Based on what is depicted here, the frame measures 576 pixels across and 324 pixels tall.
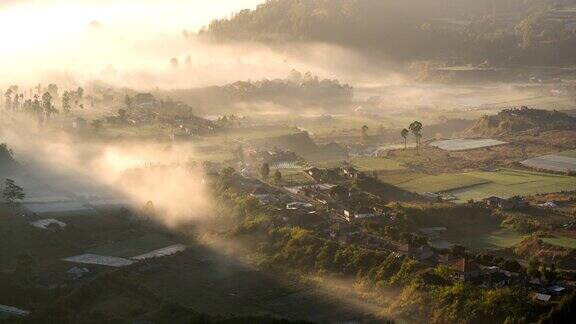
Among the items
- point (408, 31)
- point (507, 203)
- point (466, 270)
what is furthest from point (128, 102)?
point (408, 31)

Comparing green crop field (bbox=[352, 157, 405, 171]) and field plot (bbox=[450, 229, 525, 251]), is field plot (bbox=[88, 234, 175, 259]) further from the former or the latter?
green crop field (bbox=[352, 157, 405, 171])

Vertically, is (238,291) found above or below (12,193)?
below

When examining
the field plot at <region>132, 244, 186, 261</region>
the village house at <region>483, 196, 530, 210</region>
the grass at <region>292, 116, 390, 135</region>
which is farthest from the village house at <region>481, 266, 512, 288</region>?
the grass at <region>292, 116, 390, 135</region>

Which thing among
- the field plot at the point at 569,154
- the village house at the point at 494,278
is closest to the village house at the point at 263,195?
the village house at the point at 494,278


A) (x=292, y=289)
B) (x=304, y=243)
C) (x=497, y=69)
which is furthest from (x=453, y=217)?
(x=497, y=69)

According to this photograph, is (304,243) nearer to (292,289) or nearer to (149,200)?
(292,289)

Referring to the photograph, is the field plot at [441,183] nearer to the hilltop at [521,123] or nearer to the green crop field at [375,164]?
the green crop field at [375,164]

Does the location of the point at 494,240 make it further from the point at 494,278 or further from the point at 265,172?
the point at 265,172
